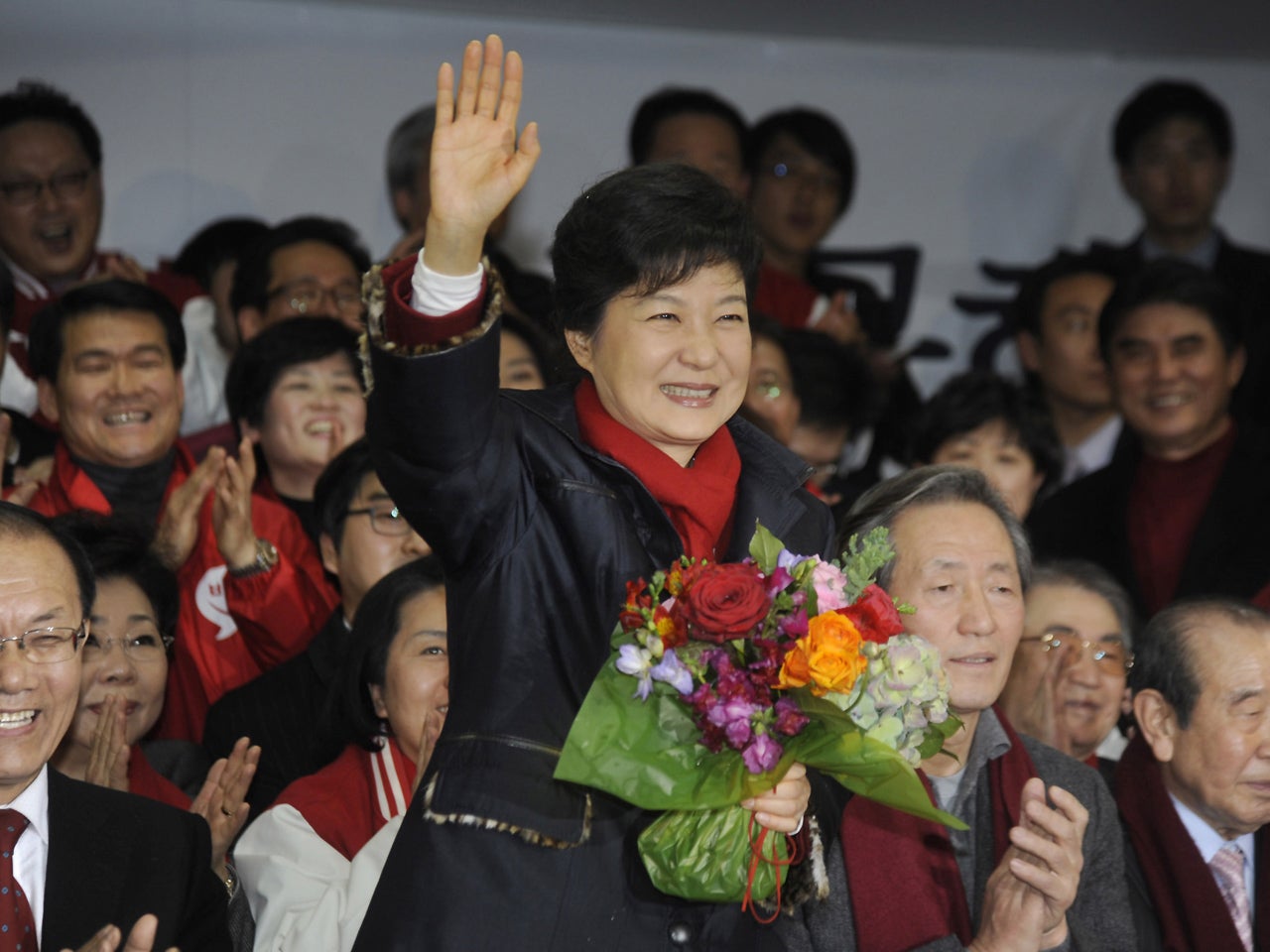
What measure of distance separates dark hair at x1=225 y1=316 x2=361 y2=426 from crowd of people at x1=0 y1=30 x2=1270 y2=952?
12 millimetres

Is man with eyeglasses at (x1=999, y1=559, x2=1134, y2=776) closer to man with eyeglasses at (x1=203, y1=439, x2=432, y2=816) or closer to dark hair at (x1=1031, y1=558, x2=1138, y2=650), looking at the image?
dark hair at (x1=1031, y1=558, x2=1138, y2=650)

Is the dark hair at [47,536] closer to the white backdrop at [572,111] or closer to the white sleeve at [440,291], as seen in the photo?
the white sleeve at [440,291]

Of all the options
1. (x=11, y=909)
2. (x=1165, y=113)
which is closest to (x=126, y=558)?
(x=11, y=909)

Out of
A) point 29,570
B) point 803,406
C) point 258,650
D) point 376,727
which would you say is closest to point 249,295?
point 258,650

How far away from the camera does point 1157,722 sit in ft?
10.0

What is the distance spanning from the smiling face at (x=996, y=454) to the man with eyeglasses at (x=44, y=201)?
2.08 metres

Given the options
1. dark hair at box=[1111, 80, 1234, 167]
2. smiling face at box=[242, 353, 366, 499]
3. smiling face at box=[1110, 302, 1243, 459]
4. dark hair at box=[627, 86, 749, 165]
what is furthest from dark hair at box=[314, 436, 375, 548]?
dark hair at box=[1111, 80, 1234, 167]

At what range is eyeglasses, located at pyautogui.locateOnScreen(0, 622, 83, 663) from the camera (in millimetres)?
2424

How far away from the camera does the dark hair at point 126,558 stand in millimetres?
3314

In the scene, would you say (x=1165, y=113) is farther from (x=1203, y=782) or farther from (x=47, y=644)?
(x=47, y=644)

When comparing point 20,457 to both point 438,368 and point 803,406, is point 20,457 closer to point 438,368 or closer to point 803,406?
point 803,406

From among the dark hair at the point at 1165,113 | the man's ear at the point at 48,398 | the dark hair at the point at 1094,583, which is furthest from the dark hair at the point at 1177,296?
the man's ear at the point at 48,398

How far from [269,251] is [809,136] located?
1.77 metres

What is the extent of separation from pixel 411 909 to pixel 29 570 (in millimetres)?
845
